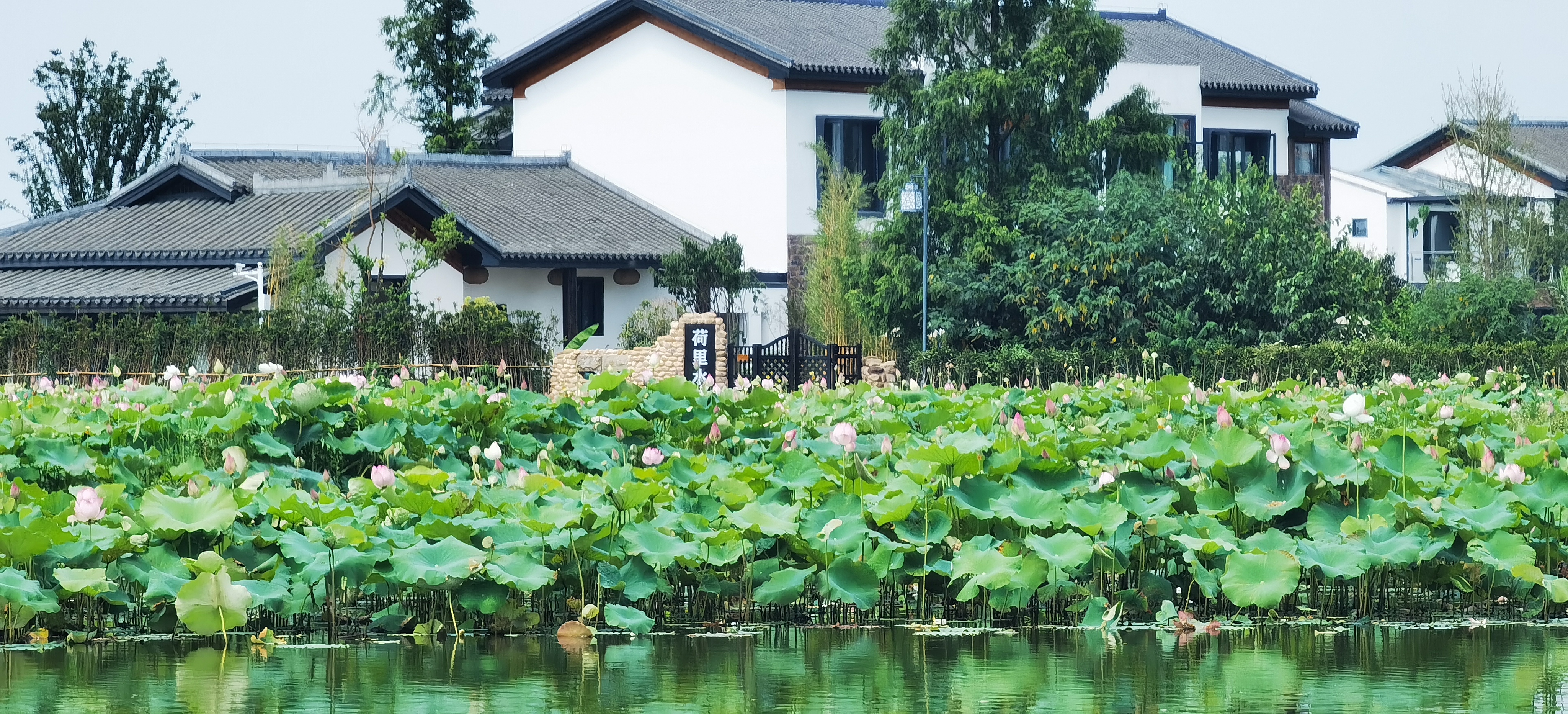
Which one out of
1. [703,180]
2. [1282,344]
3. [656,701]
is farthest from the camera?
[703,180]

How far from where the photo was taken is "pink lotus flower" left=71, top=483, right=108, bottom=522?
5691 millimetres

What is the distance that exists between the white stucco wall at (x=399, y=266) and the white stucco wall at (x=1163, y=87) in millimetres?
10896

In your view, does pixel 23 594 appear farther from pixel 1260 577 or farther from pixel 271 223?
pixel 271 223

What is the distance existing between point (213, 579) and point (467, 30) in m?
35.1

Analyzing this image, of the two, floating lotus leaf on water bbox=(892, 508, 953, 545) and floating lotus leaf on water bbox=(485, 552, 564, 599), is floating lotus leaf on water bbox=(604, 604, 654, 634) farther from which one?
floating lotus leaf on water bbox=(892, 508, 953, 545)

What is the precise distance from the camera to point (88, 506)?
569 cm

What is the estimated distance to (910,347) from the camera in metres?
24.8

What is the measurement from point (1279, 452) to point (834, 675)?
194 centimetres

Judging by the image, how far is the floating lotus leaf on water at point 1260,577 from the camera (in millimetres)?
5738

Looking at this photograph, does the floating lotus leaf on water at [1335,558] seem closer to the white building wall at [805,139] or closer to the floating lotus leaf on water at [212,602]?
the floating lotus leaf on water at [212,602]

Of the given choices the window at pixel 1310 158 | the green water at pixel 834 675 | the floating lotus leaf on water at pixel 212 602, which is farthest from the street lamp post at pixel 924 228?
the floating lotus leaf on water at pixel 212 602

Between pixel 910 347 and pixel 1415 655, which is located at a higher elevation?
pixel 910 347

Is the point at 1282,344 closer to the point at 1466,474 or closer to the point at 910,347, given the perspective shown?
the point at 910,347

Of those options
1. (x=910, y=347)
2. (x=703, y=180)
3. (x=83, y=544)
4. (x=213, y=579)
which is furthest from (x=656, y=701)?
(x=703, y=180)
